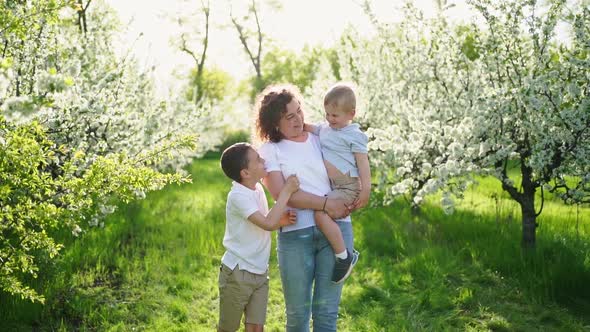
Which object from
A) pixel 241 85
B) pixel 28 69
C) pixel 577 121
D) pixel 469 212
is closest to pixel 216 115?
pixel 469 212

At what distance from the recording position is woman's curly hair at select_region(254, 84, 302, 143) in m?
3.14

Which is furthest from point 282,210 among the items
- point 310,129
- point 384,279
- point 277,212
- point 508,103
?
point 508,103

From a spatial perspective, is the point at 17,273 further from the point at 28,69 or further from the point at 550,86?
the point at 550,86

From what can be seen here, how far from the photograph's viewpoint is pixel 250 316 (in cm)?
343

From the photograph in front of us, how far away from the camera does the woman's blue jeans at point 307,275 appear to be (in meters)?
3.08

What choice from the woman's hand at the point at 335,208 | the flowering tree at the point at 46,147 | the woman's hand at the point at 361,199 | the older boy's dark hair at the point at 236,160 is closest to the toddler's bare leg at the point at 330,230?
the woman's hand at the point at 335,208

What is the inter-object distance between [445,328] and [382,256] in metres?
2.33

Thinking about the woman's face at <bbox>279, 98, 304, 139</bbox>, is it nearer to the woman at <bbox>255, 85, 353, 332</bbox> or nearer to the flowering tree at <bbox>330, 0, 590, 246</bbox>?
the woman at <bbox>255, 85, 353, 332</bbox>

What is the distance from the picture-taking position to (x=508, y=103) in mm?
5344

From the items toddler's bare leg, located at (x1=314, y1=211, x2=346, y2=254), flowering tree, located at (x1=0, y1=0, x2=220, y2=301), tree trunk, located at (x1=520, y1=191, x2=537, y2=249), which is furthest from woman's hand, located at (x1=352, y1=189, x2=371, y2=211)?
tree trunk, located at (x1=520, y1=191, x2=537, y2=249)

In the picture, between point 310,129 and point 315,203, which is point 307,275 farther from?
point 310,129

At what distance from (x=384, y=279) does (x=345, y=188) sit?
2987mm

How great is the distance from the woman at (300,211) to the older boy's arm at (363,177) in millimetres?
151

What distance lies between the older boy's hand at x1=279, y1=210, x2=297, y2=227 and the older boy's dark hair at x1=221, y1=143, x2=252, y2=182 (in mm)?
429
